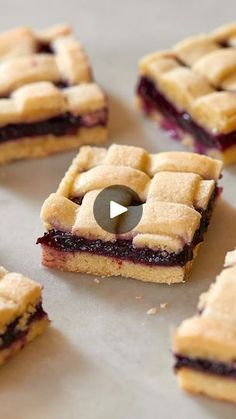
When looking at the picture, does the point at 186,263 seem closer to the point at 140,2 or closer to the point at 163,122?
the point at 163,122

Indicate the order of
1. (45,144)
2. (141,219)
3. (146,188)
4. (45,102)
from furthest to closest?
(45,144)
(45,102)
(146,188)
(141,219)

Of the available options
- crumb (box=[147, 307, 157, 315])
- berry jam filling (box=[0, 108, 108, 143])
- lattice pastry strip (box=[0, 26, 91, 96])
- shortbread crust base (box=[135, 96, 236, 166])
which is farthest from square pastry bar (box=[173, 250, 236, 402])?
lattice pastry strip (box=[0, 26, 91, 96])

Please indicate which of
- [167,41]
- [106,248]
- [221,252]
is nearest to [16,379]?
[106,248]

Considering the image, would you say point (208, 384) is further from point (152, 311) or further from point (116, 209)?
point (116, 209)

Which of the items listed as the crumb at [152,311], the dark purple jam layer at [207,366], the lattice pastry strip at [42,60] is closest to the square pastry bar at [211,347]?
the dark purple jam layer at [207,366]

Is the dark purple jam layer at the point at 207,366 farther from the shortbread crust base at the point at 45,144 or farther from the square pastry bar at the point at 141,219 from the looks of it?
the shortbread crust base at the point at 45,144
